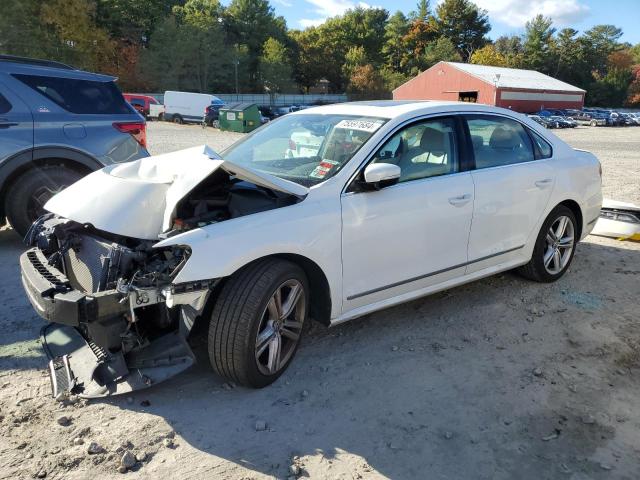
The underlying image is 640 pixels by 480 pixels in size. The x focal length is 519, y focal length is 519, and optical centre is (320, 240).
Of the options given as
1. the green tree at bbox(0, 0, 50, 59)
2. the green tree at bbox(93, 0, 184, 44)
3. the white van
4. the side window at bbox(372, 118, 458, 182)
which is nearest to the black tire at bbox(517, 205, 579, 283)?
the side window at bbox(372, 118, 458, 182)

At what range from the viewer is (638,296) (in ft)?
15.7

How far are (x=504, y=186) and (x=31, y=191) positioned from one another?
4847 millimetres

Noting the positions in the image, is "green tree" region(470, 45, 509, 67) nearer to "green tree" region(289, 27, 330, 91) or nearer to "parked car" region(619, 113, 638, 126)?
"green tree" region(289, 27, 330, 91)

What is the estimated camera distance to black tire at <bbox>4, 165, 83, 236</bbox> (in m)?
5.58

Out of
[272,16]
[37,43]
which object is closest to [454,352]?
[37,43]

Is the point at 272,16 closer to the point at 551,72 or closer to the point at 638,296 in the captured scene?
the point at 551,72

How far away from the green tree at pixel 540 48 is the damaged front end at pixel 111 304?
299ft

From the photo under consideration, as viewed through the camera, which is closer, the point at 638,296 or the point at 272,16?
the point at 638,296

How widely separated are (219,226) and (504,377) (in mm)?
2066

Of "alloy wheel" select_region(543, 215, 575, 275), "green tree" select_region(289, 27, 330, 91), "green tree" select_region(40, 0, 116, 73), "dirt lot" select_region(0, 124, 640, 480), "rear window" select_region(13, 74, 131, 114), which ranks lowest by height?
"dirt lot" select_region(0, 124, 640, 480)

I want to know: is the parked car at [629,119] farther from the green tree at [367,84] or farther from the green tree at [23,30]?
the green tree at [23,30]

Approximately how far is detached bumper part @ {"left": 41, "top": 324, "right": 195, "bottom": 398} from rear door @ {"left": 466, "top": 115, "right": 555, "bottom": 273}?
2.35 m

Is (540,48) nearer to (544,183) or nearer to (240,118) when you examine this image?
(240,118)

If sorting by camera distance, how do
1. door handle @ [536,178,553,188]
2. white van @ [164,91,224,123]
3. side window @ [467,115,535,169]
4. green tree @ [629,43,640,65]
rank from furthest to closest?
green tree @ [629,43,640,65] < white van @ [164,91,224,123] < door handle @ [536,178,553,188] < side window @ [467,115,535,169]
